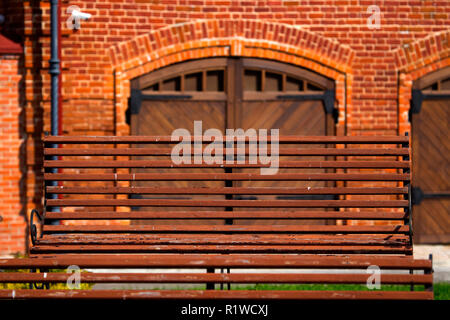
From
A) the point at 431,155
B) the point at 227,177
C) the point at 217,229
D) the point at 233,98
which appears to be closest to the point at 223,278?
the point at 217,229

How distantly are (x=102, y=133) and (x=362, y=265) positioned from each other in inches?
204

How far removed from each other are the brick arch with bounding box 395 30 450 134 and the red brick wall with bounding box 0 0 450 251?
0.05 ft

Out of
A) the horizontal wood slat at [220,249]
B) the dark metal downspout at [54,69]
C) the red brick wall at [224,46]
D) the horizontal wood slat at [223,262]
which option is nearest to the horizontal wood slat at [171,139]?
the horizontal wood slat at [220,249]

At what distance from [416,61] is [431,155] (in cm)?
139

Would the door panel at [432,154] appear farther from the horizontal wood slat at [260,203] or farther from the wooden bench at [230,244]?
the horizontal wood slat at [260,203]

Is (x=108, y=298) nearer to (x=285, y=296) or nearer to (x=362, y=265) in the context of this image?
(x=285, y=296)

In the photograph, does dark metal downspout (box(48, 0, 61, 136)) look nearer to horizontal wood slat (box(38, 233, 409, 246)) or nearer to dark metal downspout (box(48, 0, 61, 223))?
dark metal downspout (box(48, 0, 61, 223))

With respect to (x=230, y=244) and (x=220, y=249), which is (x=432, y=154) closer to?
(x=230, y=244)

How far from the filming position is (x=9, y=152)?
802cm

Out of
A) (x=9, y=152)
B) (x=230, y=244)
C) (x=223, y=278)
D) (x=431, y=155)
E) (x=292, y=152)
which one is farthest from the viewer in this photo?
(x=431, y=155)

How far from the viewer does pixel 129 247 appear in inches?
166

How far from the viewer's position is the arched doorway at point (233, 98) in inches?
320
